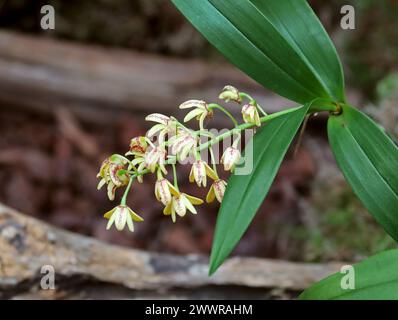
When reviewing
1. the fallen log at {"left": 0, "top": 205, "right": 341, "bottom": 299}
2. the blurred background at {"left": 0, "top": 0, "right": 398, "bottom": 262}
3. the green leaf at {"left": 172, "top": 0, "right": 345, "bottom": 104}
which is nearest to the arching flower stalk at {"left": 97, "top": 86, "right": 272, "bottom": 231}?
the green leaf at {"left": 172, "top": 0, "right": 345, "bottom": 104}

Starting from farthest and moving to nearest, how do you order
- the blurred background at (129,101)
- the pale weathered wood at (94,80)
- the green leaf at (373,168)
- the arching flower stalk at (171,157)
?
the pale weathered wood at (94,80) < the blurred background at (129,101) < the green leaf at (373,168) < the arching flower stalk at (171,157)

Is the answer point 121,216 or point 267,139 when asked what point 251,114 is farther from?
point 121,216

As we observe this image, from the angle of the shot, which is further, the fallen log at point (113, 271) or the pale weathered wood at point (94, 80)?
the pale weathered wood at point (94, 80)

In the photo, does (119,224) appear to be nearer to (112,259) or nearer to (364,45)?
(112,259)

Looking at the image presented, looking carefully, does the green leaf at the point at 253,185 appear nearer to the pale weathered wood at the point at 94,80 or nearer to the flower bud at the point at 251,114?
the flower bud at the point at 251,114

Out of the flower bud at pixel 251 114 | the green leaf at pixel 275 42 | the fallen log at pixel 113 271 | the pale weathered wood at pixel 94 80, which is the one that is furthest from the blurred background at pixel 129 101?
the flower bud at pixel 251 114

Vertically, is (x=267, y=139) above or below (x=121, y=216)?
above

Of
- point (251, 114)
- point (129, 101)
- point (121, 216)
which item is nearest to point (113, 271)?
point (121, 216)
